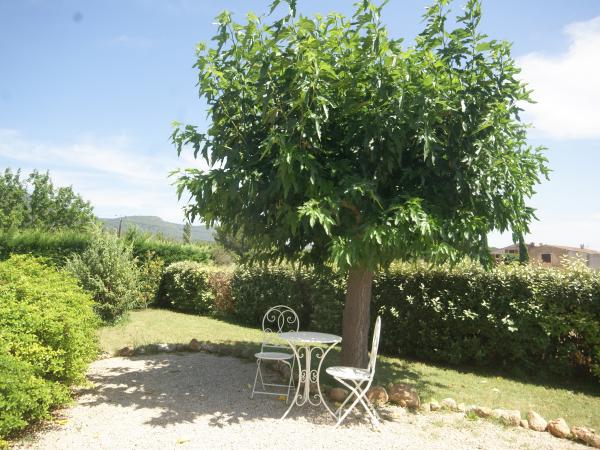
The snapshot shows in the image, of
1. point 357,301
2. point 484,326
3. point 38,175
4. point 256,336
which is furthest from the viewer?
point 38,175

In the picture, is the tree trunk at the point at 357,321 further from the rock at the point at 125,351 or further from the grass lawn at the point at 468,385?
the rock at the point at 125,351

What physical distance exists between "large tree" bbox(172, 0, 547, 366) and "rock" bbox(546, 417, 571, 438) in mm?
2198

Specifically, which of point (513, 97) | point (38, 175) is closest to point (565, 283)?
point (513, 97)

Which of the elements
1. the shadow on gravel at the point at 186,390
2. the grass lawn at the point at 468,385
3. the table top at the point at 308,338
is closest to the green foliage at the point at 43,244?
the grass lawn at the point at 468,385

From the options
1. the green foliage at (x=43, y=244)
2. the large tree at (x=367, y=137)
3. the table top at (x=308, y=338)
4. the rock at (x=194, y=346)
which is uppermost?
the large tree at (x=367, y=137)

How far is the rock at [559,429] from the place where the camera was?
188 inches

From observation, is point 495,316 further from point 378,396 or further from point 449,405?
point 378,396

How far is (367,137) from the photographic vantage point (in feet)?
17.6

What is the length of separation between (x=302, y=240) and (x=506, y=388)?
416cm

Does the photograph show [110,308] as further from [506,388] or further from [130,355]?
[506,388]

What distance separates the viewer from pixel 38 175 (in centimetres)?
4012

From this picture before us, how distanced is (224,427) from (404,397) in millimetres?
2383

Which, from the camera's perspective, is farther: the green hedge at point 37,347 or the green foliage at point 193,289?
the green foliage at point 193,289

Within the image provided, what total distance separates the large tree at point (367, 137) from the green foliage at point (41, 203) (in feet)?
123
